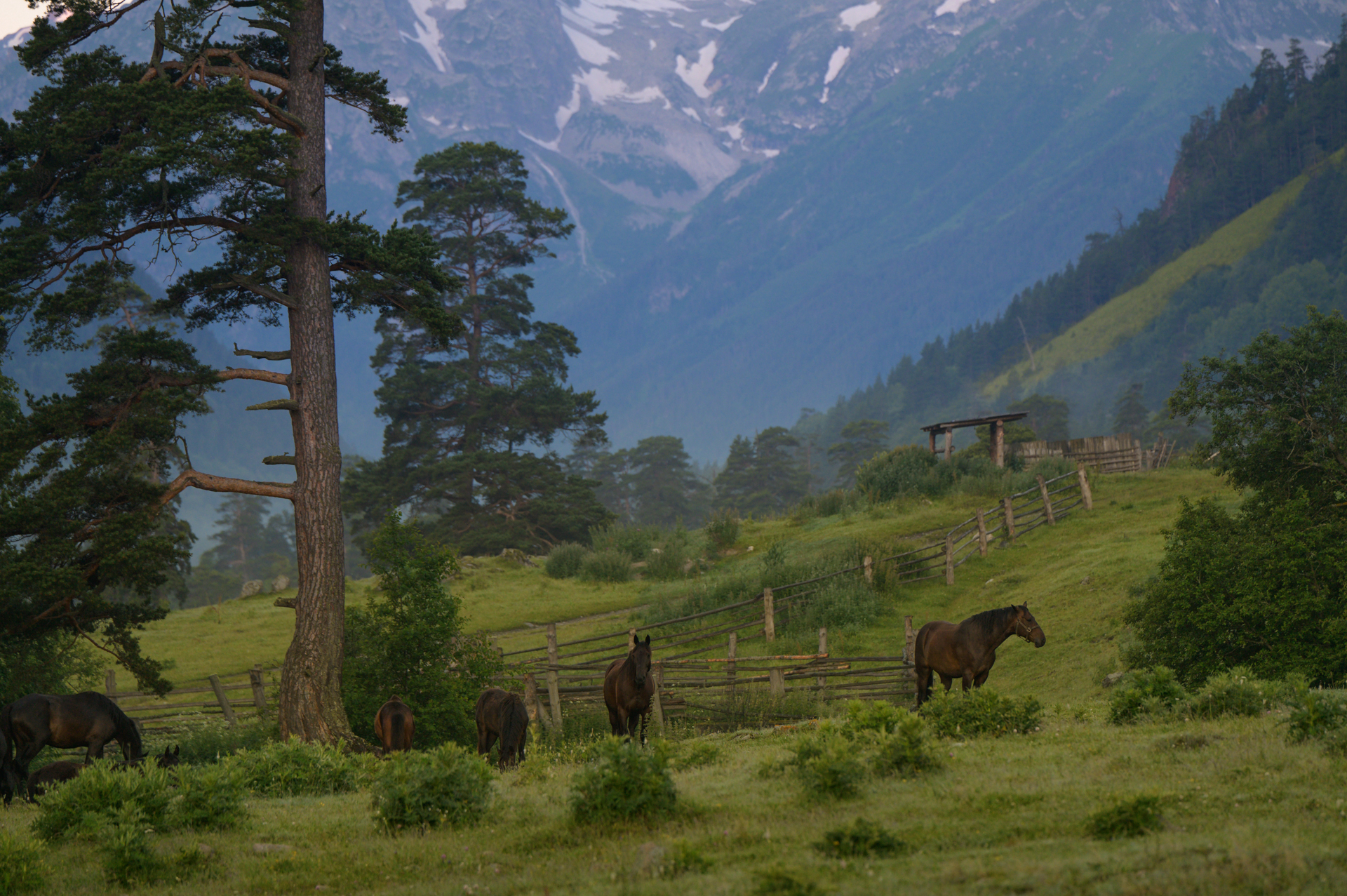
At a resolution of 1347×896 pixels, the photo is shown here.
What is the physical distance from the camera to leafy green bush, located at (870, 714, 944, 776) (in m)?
8.24

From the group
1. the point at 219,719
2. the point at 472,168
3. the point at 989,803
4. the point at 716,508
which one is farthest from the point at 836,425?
the point at 989,803

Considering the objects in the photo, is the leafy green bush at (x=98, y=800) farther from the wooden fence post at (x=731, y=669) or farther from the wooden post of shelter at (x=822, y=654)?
the wooden post of shelter at (x=822, y=654)

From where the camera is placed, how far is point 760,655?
22766 millimetres

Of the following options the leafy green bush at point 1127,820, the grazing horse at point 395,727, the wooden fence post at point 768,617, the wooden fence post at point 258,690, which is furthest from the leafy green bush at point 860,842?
the wooden fence post at point 768,617

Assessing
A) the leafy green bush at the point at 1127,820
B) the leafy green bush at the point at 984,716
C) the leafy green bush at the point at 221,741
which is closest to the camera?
the leafy green bush at the point at 1127,820

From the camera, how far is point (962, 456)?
42281 millimetres

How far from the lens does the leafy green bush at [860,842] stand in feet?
19.9

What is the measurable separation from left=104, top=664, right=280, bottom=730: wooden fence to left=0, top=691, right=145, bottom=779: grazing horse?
259 inches

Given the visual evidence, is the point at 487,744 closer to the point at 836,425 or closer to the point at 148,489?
the point at 148,489

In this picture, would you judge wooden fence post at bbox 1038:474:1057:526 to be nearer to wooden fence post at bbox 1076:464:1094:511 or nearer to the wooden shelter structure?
wooden fence post at bbox 1076:464:1094:511

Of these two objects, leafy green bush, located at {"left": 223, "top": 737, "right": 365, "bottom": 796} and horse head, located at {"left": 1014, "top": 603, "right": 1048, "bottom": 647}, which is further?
horse head, located at {"left": 1014, "top": 603, "right": 1048, "bottom": 647}

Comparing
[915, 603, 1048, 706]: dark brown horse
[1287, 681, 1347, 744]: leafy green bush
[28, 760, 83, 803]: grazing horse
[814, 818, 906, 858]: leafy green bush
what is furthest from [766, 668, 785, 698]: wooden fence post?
[814, 818, 906, 858]: leafy green bush

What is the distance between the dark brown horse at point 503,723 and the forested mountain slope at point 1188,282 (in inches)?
4729

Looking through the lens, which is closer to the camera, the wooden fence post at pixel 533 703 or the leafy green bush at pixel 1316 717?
the leafy green bush at pixel 1316 717
